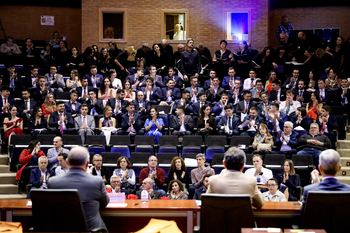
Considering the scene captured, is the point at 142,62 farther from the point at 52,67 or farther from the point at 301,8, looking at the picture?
the point at 301,8

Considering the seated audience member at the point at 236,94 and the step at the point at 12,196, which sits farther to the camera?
the seated audience member at the point at 236,94

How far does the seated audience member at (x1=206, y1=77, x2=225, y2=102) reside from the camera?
9.53 metres

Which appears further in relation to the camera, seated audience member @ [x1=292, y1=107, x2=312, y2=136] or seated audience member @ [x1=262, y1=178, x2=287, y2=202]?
seated audience member @ [x1=292, y1=107, x2=312, y2=136]

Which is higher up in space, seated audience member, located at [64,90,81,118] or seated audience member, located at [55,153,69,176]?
seated audience member, located at [64,90,81,118]

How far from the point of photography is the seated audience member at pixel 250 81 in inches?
392

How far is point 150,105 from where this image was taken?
9.15m

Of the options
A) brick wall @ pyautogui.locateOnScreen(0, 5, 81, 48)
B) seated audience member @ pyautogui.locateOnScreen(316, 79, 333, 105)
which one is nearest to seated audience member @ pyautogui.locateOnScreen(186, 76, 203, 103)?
seated audience member @ pyautogui.locateOnScreen(316, 79, 333, 105)

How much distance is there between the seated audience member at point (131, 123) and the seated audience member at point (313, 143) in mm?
3127

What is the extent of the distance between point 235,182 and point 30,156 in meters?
4.87

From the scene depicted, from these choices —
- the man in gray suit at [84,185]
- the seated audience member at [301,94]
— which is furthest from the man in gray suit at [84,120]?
the man in gray suit at [84,185]

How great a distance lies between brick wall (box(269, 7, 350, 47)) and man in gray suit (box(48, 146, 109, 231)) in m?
11.2

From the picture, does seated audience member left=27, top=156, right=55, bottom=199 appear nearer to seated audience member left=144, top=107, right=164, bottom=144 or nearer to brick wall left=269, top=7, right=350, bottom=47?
seated audience member left=144, top=107, right=164, bottom=144

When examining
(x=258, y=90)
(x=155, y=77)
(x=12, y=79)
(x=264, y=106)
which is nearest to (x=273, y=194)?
(x=264, y=106)

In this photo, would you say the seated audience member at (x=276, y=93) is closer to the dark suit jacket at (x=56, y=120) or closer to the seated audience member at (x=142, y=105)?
the seated audience member at (x=142, y=105)
